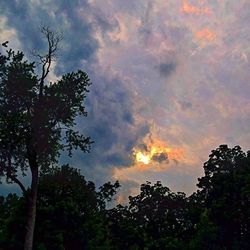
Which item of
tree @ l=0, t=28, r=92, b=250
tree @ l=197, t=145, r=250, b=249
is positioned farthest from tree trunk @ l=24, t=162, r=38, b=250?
tree @ l=197, t=145, r=250, b=249

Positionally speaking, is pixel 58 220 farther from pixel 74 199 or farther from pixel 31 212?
pixel 31 212

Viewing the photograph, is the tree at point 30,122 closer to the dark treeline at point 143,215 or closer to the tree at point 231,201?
the dark treeline at point 143,215

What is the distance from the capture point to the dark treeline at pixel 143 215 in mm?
50656

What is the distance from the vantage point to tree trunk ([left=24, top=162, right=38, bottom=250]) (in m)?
30.5

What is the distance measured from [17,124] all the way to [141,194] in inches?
1971

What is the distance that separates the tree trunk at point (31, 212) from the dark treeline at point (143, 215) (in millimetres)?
14509

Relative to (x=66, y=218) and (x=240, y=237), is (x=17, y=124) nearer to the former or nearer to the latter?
(x=66, y=218)

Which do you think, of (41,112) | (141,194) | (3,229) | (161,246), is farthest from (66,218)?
(141,194)

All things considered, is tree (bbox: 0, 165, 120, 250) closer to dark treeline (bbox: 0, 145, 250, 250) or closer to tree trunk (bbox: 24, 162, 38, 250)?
dark treeline (bbox: 0, 145, 250, 250)

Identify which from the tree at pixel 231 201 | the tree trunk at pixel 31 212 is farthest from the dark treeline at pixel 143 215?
the tree trunk at pixel 31 212

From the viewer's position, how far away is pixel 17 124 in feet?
102

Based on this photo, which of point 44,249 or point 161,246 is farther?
point 161,246

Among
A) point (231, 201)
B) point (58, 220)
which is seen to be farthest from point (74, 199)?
point (231, 201)

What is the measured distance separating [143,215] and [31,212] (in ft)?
155
